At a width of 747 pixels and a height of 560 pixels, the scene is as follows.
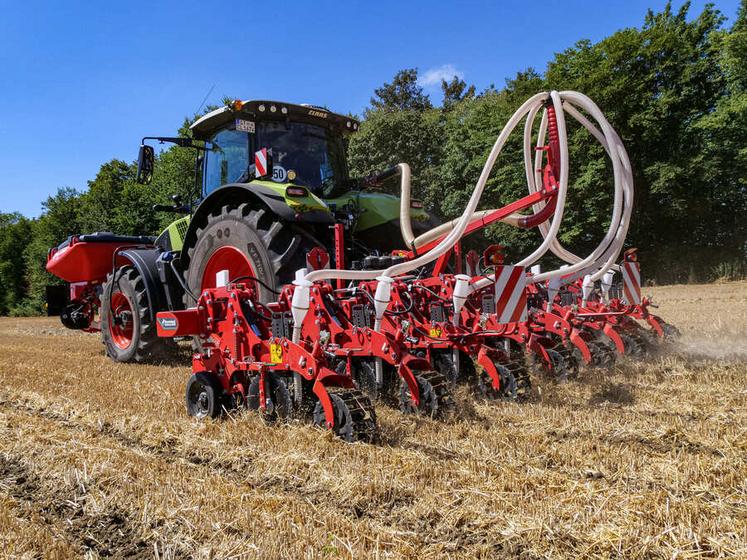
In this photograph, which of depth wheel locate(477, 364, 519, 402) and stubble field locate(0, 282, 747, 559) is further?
depth wheel locate(477, 364, 519, 402)

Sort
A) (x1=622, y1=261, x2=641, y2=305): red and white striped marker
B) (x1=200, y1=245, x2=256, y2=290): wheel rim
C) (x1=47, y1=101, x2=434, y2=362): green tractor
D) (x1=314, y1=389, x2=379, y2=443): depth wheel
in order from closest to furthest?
(x1=314, y1=389, x2=379, y2=443): depth wheel → (x1=47, y1=101, x2=434, y2=362): green tractor → (x1=200, y1=245, x2=256, y2=290): wheel rim → (x1=622, y1=261, x2=641, y2=305): red and white striped marker

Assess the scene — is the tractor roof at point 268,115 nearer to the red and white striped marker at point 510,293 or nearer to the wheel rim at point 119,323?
the wheel rim at point 119,323

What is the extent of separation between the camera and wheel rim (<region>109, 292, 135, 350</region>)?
7.39 m

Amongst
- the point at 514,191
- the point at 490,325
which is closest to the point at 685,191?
the point at 514,191

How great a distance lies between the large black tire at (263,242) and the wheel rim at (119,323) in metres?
2.76

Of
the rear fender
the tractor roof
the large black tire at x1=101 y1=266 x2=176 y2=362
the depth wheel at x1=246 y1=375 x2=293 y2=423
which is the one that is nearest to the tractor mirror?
the tractor roof

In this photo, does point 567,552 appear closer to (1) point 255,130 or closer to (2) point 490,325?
(2) point 490,325

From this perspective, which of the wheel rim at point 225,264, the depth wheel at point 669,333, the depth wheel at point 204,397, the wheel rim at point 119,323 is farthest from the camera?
the wheel rim at point 119,323

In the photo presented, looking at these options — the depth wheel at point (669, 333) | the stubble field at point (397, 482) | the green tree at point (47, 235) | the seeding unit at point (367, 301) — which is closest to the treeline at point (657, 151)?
the green tree at point (47, 235)

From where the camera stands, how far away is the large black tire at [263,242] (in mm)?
4773

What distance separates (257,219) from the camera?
4.87 m

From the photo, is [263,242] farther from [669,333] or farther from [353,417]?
[669,333]

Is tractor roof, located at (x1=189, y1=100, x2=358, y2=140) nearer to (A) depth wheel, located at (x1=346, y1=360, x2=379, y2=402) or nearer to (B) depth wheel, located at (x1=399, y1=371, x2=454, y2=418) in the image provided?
(A) depth wheel, located at (x1=346, y1=360, x2=379, y2=402)

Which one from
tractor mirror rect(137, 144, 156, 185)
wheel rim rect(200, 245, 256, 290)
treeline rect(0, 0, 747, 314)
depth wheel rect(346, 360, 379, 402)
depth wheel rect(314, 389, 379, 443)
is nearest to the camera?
depth wheel rect(314, 389, 379, 443)
